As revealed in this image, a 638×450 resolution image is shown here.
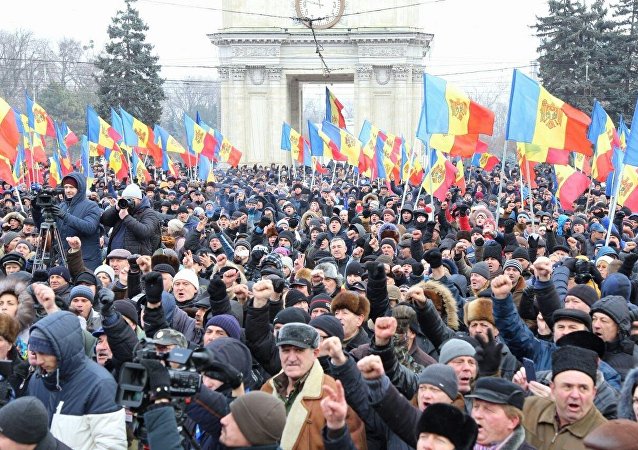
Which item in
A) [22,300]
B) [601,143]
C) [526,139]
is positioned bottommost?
[22,300]

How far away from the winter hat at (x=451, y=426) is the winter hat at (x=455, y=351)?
1471 mm

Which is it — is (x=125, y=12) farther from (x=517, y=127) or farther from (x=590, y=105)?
(x=517, y=127)

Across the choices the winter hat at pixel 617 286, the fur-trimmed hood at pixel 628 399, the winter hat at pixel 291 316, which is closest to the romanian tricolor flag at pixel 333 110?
the winter hat at pixel 617 286

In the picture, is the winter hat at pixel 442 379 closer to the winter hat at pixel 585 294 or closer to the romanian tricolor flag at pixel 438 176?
the winter hat at pixel 585 294

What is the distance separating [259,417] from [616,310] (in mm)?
3086

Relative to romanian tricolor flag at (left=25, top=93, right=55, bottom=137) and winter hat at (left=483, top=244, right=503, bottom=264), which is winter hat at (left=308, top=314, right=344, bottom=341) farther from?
romanian tricolor flag at (left=25, top=93, right=55, bottom=137)

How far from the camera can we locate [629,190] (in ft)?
53.5

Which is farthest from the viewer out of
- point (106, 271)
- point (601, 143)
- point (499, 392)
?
point (601, 143)

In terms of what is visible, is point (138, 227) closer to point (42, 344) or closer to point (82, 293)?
point (82, 293)

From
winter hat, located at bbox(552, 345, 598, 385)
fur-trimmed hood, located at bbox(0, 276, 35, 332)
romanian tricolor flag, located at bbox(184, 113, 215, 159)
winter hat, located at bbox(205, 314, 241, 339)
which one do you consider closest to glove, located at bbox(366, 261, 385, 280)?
winter hat, located at bbox(205, 314, 241, 339)

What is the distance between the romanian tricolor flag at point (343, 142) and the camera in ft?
87.6

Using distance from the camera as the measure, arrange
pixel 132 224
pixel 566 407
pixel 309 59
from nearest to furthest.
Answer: pixel 566 407 < pixel 132 224 < pixel 309 59

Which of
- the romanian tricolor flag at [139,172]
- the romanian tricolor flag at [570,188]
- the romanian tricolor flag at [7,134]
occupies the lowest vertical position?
the romanian tricolor flag at [139,172]

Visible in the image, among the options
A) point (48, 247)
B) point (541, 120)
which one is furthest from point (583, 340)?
point (541, 120)
